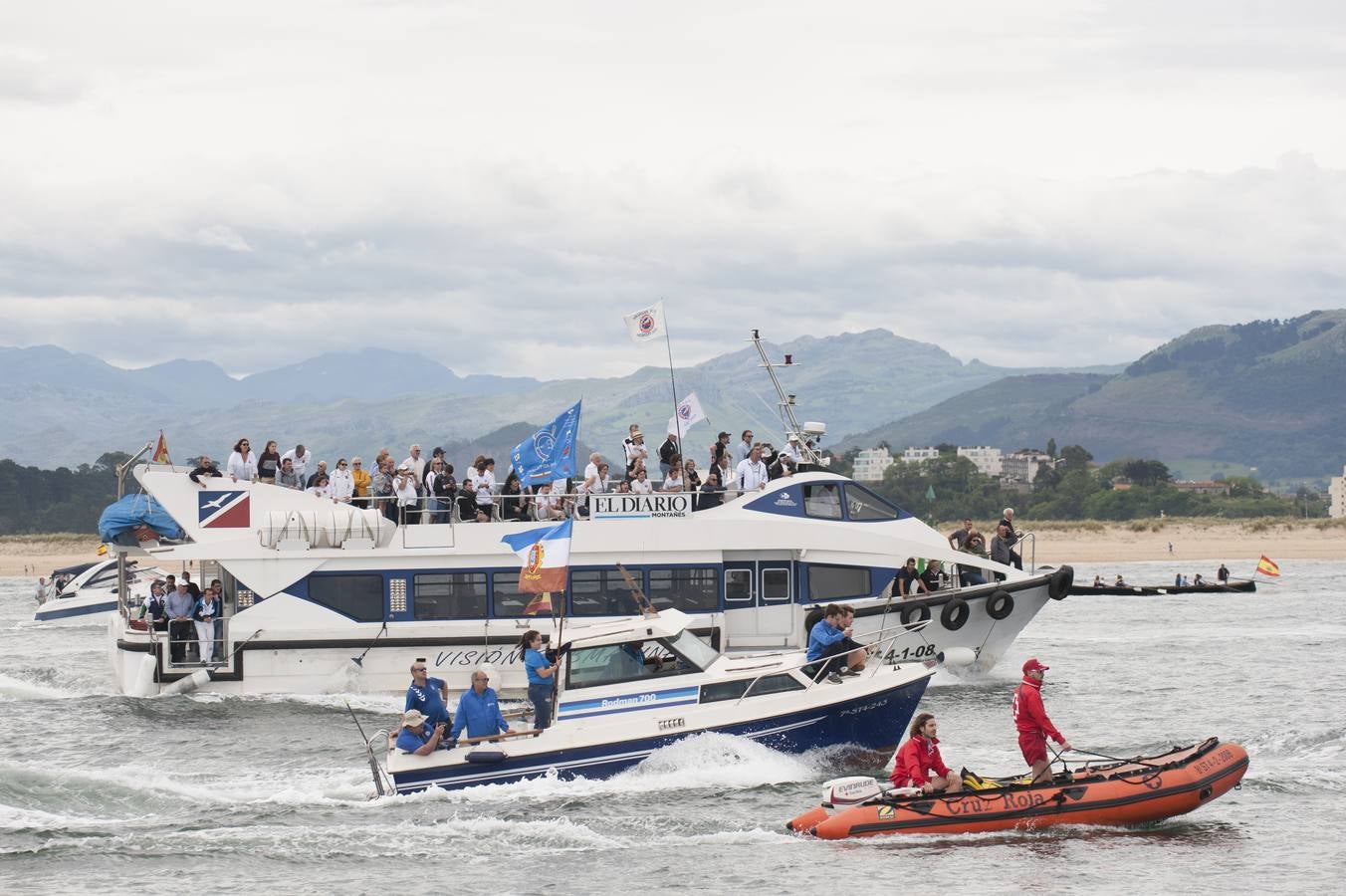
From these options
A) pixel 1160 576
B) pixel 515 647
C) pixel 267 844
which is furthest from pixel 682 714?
pixel 1160 576

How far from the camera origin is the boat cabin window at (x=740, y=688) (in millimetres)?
20922

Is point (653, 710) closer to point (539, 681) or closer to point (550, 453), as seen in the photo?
point (539, 681)

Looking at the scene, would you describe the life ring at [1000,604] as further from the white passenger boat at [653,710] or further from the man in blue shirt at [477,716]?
the man in blue shirt at [477,716]

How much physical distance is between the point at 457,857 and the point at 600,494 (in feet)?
35.3

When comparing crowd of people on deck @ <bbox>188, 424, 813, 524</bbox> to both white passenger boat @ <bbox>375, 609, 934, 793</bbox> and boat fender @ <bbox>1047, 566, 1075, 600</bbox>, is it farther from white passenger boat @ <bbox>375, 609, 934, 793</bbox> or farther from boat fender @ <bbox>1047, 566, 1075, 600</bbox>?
white passenger boat @ <bbox>375, 609, 934, 793</bbox>

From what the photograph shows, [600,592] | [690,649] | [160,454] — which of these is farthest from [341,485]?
[690,649]

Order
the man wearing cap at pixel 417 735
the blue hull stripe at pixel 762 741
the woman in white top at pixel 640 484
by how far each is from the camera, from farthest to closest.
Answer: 1. the woman in white top at pixel 640 484
2. the blue hull stripe at pixel 762 741
3. the man wearing cap at pixel 417 735

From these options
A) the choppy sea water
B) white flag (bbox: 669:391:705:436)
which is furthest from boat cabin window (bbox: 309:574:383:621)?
white flag (bbox: 669:391:705:436)

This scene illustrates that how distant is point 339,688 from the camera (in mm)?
28547

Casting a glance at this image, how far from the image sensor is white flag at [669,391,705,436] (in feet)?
98.9

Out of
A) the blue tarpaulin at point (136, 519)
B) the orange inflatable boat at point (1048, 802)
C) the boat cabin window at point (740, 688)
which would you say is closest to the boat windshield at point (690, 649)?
the boat cabin window at point (740, 688)

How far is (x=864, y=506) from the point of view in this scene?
2922cm

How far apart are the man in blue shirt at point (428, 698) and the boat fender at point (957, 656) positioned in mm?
11780

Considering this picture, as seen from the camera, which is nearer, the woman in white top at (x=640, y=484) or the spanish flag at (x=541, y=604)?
the spanish flag at (x=541, y=604)
